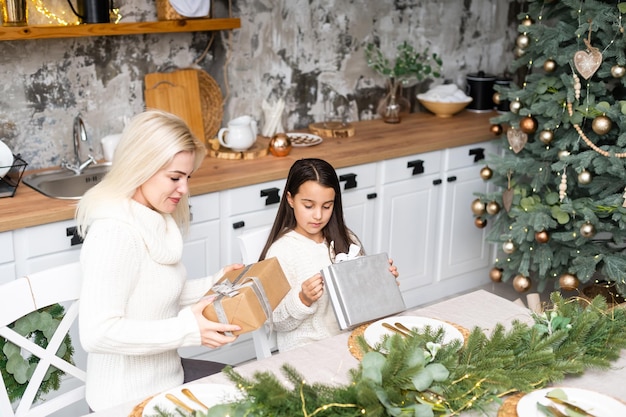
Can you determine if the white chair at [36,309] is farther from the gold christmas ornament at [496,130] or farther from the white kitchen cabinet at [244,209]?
the gold christmas ornament at [496,130]

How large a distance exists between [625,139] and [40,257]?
2.32 meters

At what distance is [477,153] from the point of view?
161 inches

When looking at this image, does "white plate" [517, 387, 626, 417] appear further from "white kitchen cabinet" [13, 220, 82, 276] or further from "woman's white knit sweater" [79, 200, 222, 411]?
"white kitchen cabinet" [13, 220, 82, 276]

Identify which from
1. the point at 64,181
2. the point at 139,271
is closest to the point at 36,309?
the point at 139,271

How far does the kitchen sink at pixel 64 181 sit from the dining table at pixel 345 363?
157 centimetres

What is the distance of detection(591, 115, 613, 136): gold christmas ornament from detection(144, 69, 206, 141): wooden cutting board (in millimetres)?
1694

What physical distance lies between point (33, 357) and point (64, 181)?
134 cm

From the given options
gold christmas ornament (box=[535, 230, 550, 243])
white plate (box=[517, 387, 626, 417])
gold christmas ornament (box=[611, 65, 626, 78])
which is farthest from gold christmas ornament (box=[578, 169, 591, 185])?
white plate (box=[517, 387, 626, 417])

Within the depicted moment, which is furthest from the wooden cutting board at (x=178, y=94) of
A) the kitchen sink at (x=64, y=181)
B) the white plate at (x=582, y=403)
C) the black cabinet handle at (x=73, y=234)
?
the white plate at (x=582, y=403)

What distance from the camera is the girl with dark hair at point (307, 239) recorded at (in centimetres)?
234

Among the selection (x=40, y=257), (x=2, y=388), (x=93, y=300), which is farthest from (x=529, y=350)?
(x=40, y=257)

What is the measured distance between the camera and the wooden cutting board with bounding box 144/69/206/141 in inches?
136

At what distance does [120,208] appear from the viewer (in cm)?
193

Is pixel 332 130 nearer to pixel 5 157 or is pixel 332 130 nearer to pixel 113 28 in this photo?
pixel 113 28
